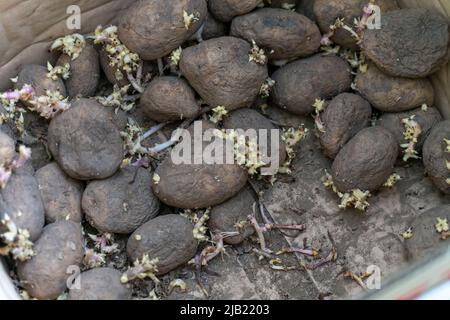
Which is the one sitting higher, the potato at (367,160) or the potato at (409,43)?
the potato at (409,43)

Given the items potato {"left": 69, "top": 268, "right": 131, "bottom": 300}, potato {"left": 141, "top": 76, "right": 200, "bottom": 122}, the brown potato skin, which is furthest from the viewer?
potato {"left": 141, "top": 76, "right": 200, "bottom": 122}

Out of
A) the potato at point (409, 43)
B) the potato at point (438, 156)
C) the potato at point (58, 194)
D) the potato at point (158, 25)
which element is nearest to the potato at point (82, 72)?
the potato at point (158, 25)

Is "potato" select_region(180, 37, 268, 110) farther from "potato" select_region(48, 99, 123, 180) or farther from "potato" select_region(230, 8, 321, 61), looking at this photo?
"potato" select_region(48, 99, 123, 180)

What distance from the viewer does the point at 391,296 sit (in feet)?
3.50

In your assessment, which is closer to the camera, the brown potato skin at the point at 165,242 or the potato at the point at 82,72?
the brown potato skin at the point at 165,242

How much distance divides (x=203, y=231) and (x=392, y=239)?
46 cm

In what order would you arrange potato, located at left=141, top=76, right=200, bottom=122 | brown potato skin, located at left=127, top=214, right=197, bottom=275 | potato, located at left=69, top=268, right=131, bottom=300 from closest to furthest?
1. potato, located at left=69, top=268, right=131, bottom=300
2. brown potato skin, located at left=127, top=214, right=197, bottom=275
3. potato, located at left=141, top=76, right=200, bottom=122

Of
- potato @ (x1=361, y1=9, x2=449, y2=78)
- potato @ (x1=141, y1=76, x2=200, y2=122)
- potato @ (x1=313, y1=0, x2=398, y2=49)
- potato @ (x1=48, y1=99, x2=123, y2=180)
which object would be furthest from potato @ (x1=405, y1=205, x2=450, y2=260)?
potato @ (x1=48, y1=99, x2=123, y2=180)

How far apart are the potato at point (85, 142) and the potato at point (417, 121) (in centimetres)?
67

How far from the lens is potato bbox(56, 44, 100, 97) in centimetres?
174

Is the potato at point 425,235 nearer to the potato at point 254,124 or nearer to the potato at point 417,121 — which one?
the potato at point 417,121

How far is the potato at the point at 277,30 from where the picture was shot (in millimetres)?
1705

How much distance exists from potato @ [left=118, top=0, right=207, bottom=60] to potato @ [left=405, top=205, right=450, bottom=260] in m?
0.71

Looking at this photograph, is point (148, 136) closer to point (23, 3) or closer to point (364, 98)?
point (23, 3)
